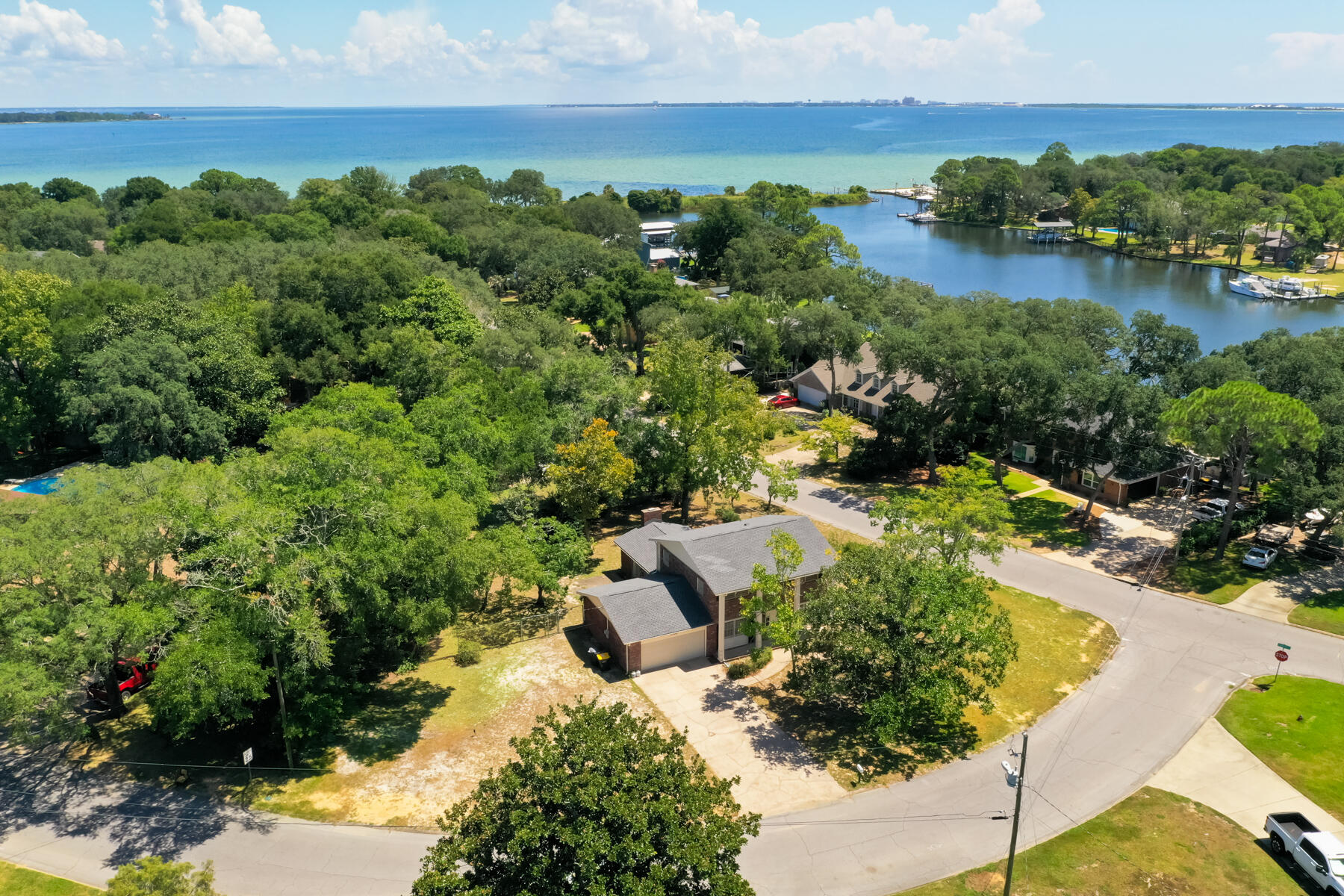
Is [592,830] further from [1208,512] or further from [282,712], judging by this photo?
[1208,512]

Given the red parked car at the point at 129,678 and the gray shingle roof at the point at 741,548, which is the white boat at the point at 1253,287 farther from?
the red parked car at the point at 129,678

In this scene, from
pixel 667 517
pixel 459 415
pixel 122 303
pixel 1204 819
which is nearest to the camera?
pixel 1204 819

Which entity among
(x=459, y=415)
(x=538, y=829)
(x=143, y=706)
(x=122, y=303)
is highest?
(x=122, y=303)

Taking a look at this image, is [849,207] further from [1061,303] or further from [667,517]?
[667,517]

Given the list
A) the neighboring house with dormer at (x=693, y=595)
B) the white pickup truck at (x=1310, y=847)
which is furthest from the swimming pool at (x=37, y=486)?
the white pickup truck at (x=1310, y=847)

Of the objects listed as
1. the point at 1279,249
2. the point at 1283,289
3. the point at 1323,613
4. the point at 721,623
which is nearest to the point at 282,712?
the point at 721,623

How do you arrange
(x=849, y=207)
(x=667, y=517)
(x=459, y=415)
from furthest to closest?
(x=849, y=207)
(x=667, y=517)
(x=459, y=415)

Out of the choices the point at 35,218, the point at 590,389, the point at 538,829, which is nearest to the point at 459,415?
the point at 590,389

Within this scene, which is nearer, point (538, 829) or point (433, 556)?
point (538, 829)
